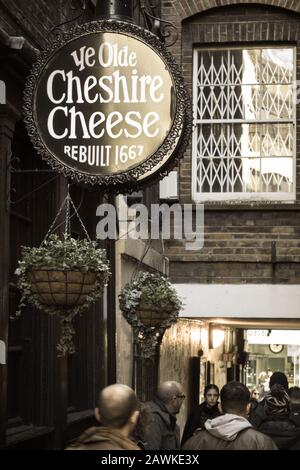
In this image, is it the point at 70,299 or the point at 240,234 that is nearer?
the point at 70,299

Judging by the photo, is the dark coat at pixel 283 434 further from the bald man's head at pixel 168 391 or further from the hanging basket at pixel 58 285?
the hanging basket at pixel 58 285

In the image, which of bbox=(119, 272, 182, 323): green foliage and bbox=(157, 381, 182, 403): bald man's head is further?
bbox=(119, 272, 182, 323): green foliage

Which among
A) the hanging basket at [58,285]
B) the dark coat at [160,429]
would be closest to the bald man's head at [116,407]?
the hanging basket at [58,285]

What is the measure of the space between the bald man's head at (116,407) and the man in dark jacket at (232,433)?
3.63ft

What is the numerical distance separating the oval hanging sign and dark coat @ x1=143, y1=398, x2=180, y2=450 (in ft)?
7.72

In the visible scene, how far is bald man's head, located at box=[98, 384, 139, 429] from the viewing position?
471 cm

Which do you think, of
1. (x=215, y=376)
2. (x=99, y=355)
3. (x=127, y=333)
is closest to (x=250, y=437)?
(x=99, y=355)

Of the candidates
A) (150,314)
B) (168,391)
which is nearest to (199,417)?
(168,391)

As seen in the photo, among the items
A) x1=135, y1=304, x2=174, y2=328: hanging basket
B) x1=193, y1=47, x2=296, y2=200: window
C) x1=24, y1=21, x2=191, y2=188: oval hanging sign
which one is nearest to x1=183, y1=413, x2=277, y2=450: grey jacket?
x1=24, y1=21, x2=191, y2=188: oval hanging sign

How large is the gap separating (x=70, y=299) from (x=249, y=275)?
22.4 feet

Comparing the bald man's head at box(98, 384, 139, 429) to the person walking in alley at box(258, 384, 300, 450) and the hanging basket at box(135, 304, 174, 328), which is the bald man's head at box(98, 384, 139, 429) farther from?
the hanging basket at box(135, 304, 174, 328)

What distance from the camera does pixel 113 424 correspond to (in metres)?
4.70

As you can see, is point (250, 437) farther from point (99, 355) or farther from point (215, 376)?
point (215, 376)

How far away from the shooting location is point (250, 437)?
572 centimetres
